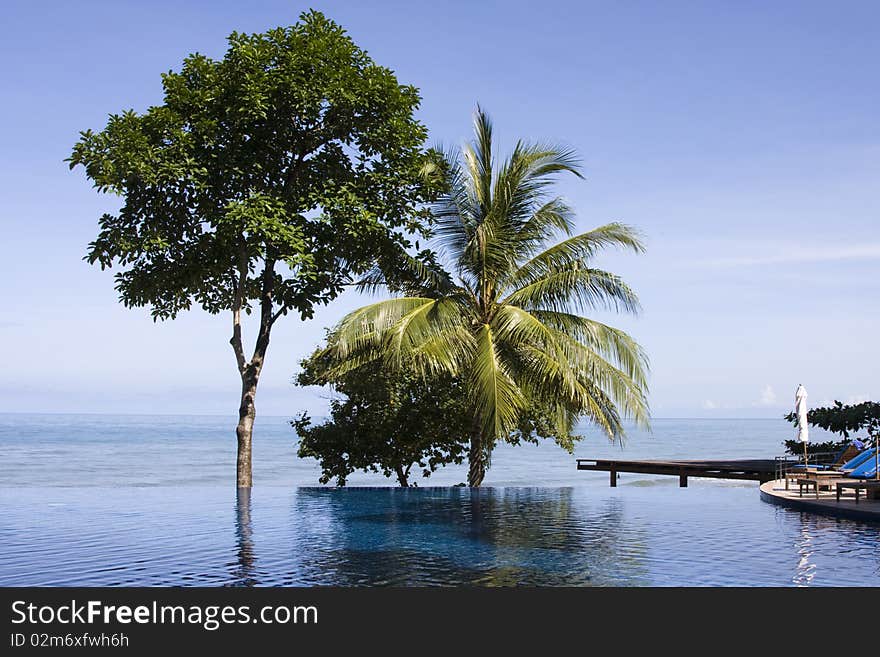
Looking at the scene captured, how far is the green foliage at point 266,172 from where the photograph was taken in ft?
56.5

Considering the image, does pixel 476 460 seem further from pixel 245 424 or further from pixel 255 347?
pixel 255 347

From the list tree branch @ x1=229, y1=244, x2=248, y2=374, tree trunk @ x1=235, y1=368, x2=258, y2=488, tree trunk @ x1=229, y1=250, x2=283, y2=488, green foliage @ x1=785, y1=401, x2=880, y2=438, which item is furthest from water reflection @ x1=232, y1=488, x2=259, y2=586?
green foliage @ x1=785, y1=401, x2=880, y2=438

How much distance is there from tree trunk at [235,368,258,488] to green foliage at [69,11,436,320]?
1.69 meters

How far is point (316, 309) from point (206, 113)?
482cm

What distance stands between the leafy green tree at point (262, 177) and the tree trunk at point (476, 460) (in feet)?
15.7

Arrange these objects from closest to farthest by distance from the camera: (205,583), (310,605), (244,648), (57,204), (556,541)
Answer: (244,648) < (310,605) < (205,583) < (556,541) < (57,204)

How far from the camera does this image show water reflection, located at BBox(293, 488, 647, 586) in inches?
360

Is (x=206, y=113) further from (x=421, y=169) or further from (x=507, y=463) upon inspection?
(x=507, y=463)

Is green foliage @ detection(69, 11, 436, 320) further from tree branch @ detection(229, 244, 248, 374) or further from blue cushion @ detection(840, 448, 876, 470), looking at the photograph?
blue cushion @ detection(840, 448, 876, 470)

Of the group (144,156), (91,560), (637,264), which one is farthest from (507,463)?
(91,560)

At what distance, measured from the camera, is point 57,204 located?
22.5m

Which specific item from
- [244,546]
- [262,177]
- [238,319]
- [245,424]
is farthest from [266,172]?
[244,546]

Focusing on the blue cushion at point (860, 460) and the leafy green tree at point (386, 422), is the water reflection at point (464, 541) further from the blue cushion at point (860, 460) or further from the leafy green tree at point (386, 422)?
the blue cushion at point (860, 460)

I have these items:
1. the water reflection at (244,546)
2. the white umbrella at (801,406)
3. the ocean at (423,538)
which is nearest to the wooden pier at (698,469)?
the white umbrella at (801,406)
